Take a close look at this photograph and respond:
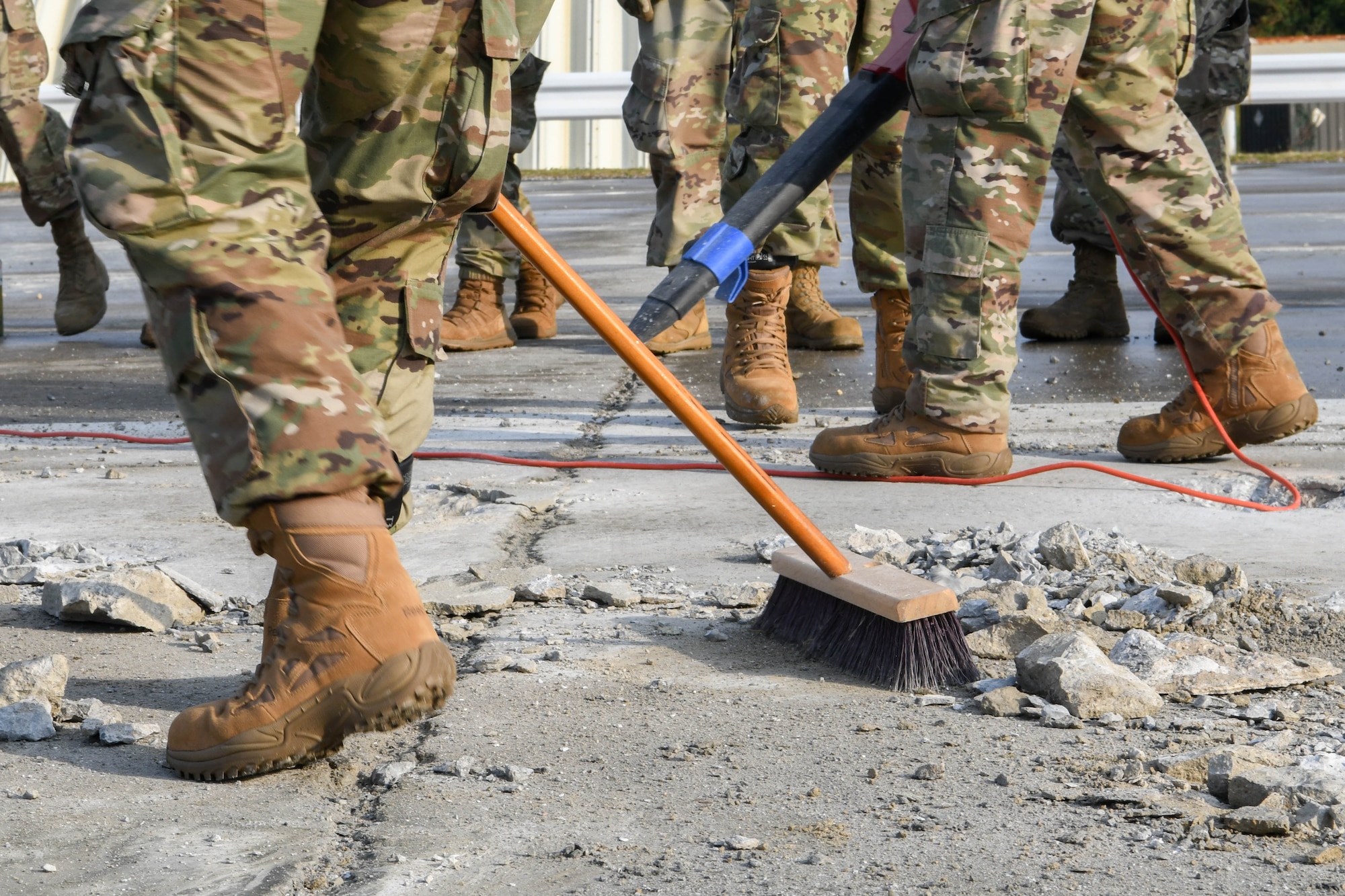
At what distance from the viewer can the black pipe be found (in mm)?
2459

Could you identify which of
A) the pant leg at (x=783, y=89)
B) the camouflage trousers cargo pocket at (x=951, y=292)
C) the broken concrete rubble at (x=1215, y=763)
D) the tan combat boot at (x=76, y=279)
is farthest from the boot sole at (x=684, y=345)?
the broken concrete rubble at (x=1215, y=763)

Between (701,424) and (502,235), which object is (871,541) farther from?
(502,235)

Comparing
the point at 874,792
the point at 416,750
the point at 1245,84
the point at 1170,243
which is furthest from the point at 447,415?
the point at 1245,84

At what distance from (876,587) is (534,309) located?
3538 millimetres

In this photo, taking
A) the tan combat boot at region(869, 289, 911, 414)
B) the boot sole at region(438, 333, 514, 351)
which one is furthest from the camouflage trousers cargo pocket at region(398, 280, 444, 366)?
the boot sole at region(438, 333, 514, 351)

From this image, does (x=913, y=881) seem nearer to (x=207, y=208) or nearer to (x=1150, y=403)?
(x=207, y=208)

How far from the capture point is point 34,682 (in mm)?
1878

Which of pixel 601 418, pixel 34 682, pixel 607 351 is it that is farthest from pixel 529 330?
pixel 34 682

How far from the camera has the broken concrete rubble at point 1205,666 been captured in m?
1.93

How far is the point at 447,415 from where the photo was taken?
→ 4004 millimetres

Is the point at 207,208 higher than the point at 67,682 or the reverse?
higher

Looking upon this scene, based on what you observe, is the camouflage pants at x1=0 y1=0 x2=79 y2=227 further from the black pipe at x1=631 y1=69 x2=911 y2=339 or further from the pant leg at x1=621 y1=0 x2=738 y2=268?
the black pipe at x1=631 y1=69 x2=911 y2=339

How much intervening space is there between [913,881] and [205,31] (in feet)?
3.66

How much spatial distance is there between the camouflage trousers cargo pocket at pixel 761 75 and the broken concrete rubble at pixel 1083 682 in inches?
89.4
